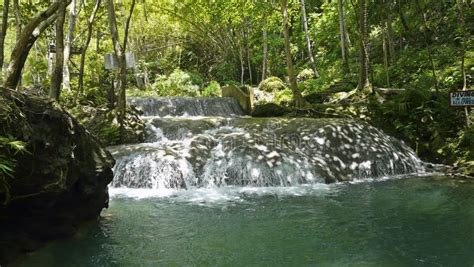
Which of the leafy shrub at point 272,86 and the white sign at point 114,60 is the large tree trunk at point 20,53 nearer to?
the white sign at point 114,60

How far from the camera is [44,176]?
4594 millimetres

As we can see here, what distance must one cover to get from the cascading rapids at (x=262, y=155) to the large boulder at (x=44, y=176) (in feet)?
11.6

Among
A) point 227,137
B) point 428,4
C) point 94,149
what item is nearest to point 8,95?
point 94,149

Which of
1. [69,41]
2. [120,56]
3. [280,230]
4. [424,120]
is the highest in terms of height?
[69,41]

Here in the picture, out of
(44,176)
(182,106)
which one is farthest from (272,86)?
(44,176)

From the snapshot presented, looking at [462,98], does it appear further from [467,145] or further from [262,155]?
[262,155]

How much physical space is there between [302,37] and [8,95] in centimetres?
2430

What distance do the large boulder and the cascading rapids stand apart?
11.6 ft

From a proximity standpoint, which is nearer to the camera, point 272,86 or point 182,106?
point 182,106

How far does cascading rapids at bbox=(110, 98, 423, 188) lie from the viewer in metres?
9.56

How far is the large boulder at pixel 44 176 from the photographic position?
14.2 feet

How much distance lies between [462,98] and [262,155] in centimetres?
511

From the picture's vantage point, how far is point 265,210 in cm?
705

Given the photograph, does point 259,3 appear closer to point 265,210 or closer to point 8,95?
point 265,210
